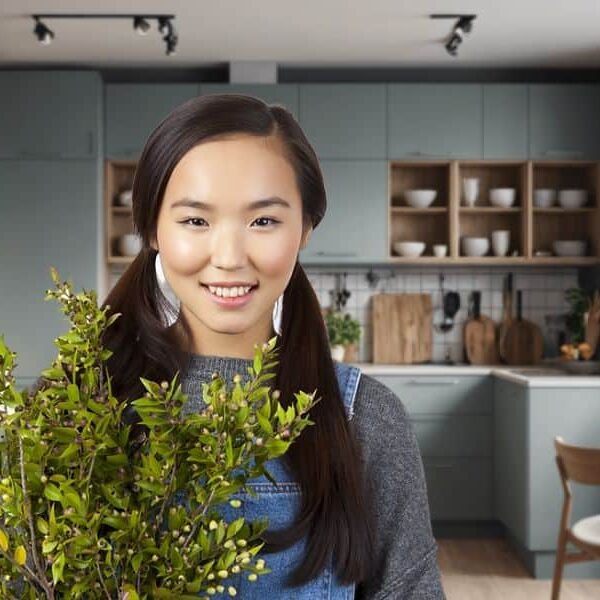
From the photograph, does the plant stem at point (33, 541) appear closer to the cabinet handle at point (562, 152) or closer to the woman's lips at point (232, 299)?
the woman's lips at point (232, 299)

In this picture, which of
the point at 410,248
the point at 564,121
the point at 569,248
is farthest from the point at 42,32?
the point at 569,248

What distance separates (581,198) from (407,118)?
42.3 inches

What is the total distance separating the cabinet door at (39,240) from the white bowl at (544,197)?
96.8 inches

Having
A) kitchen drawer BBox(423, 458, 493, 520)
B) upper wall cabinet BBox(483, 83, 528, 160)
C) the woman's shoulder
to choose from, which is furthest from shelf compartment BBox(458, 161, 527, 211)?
the woman's shoulder

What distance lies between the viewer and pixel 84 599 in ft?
2.38

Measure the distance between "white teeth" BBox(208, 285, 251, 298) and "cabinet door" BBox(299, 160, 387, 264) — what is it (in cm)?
516

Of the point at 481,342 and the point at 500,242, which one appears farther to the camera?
the point at 481,342

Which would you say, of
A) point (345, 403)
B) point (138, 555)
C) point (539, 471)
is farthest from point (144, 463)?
point (539, 471)

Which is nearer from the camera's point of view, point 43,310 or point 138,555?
point 138,555

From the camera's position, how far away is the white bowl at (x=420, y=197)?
6153mm

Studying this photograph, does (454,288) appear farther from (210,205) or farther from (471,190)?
(210,205)

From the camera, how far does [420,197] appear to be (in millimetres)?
6172

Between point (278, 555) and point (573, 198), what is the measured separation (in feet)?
17.9

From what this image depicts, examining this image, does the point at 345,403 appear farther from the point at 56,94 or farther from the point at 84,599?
the point at 56,94
